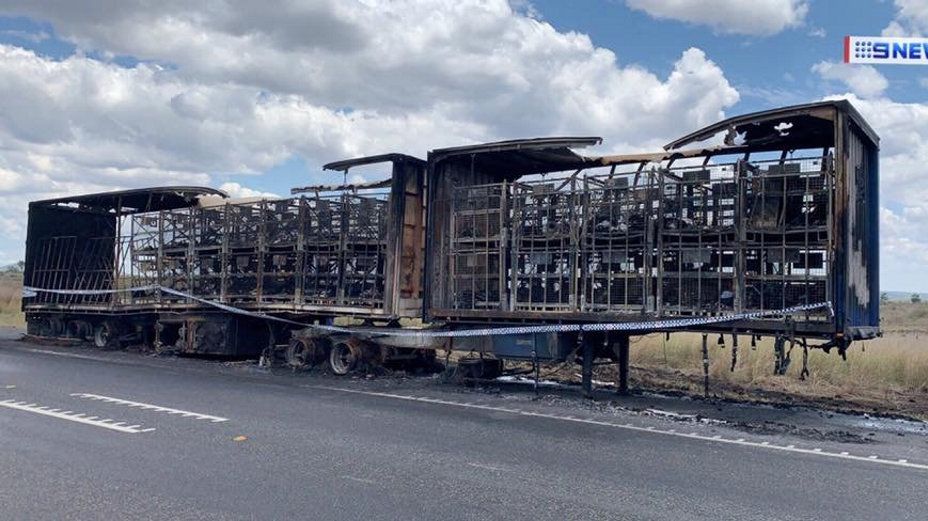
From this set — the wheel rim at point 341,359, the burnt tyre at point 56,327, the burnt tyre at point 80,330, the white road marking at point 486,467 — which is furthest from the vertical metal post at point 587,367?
A: the burnt tyre at point 56,327

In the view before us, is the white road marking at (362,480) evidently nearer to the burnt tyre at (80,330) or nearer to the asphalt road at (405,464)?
the asphalt road at (405,464)

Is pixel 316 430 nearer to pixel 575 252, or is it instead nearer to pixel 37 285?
pixel 575 252

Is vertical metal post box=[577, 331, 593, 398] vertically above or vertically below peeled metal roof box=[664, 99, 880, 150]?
below

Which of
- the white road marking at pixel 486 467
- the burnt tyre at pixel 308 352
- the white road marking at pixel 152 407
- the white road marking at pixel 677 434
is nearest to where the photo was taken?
the white road marking at pixel 486 467

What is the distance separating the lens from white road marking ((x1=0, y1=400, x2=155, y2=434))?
8.40 m

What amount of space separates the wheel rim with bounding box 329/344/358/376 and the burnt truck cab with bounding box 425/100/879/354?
1905 millimetres

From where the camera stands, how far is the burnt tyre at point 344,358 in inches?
573

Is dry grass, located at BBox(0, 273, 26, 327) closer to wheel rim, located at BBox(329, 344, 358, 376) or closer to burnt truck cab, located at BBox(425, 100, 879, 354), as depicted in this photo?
wheel rim, located at BBox(329, 344, 358, 376)

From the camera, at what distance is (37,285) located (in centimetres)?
2266

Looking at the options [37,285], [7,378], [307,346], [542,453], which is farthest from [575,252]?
[37,285]

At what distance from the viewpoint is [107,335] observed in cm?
2008

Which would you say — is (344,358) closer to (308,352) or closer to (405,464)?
(308,352)

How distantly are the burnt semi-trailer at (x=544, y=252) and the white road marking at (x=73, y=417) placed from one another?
5853 millimetres

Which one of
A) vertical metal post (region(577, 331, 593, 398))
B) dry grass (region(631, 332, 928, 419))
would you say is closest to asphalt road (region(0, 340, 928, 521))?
vertical metal post (region(577, 331, 593, 398))
